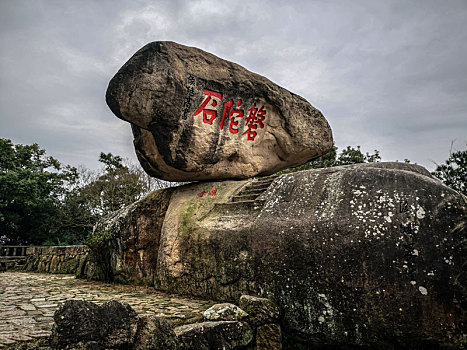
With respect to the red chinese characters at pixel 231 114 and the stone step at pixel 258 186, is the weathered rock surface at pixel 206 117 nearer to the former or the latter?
the red chinese characters at pixel 231 114

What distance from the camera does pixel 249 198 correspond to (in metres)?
5.76

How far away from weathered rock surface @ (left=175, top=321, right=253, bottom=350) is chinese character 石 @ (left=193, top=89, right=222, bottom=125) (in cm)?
407

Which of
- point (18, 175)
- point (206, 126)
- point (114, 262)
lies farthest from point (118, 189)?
point (206, 126)

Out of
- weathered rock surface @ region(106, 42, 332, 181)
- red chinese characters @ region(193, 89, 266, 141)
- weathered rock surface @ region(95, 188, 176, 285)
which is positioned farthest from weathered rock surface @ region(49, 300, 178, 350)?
red chinese characters @ region(193, 89, 266, 141)

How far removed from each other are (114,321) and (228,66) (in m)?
5.48

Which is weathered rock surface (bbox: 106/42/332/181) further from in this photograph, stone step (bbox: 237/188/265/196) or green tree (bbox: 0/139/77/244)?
green tree (bbox: 0/139/77/244)

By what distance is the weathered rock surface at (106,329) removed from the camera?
8.46ft

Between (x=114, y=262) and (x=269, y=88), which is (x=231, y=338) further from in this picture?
(x=269, y=88)

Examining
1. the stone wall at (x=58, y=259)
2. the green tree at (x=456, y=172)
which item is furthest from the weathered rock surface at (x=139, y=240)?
the green tree at (x=456, y=172)

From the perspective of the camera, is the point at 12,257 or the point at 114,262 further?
the point at 12,257

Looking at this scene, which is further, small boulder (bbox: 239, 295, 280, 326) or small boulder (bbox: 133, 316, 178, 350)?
small boulder (bbox: 239, 295, 280, 326)

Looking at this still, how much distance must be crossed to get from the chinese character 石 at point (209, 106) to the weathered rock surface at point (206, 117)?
0.02m

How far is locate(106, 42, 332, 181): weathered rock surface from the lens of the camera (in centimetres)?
570

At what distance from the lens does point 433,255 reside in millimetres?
3441
